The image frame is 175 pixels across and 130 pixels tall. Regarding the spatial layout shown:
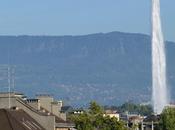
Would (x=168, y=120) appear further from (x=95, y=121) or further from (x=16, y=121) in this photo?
(x=16, y=121)

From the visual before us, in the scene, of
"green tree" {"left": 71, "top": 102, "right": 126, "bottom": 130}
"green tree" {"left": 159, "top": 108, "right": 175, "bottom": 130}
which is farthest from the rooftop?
"green tree" {"left": 159, "top": 108, "right": 175, "bottom": 130}

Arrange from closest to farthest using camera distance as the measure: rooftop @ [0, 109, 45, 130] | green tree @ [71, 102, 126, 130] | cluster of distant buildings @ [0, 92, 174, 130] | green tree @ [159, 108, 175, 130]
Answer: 1. rooftop @ [0, 109, 45, 130]
2. cluster of distant buildings @ [0, 92, 174, 130]
3. green tree @ [71, 102, 126, 130]
4. green tree @ [159, 108, 175, 130]

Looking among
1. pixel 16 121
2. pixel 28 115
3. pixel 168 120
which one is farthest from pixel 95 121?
pixel 168 120

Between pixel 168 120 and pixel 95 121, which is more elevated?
pixel 168 120

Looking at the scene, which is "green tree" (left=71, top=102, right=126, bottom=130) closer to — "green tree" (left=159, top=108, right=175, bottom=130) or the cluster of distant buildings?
the cluster of distant buildings

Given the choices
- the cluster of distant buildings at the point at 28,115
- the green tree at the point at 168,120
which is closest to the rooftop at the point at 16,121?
the cluster of distant buildings at the point at 28,115

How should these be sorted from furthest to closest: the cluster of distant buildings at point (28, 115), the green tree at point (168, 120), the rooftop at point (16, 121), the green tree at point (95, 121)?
the green tree at point (168, 120)
the green tree at point (95, 121)
the cluster of distant buildings at point (28, 115)
the rooftop at point (16, 121)

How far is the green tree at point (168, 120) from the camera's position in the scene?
139500 millimetres

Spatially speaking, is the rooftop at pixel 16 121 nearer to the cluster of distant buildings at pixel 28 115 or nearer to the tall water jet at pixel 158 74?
the cluster of distant buildings at pixel 28 115

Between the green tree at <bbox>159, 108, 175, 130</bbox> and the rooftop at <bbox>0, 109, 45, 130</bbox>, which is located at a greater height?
the green tree at <bbox>159, 108, 175, 130</bbox>

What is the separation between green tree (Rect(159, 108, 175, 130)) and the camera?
139500mm

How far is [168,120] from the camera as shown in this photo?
465ft

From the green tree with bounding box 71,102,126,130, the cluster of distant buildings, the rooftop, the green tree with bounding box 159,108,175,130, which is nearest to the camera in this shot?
the rooftop

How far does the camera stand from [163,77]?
17100 centimetres
